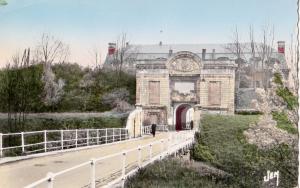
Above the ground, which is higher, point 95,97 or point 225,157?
point 95,97

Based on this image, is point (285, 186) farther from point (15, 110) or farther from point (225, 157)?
point (15, 110)

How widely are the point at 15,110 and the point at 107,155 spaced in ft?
1.89

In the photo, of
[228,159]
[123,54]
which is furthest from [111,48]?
[228,159]

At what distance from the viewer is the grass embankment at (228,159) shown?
2568 millimetres

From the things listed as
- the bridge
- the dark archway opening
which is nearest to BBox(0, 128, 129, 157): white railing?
the bridge

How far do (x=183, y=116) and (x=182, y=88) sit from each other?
12 cm

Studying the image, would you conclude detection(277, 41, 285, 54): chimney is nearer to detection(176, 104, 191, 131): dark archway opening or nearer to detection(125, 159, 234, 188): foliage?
detection(176, 104, 191, 131): dark archway opening

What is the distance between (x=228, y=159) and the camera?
8.70ft

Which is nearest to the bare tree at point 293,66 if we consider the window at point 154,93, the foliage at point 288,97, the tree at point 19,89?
the foliage at point 288,97

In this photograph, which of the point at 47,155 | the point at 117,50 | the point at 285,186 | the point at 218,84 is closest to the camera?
the point at 285,186

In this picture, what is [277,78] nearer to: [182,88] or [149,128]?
[182,88]

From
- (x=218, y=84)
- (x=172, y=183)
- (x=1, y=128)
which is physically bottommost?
(x=172, y=183)

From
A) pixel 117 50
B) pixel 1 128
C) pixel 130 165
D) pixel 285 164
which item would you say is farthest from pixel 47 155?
pixel 285 164

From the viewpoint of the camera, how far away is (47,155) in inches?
129
